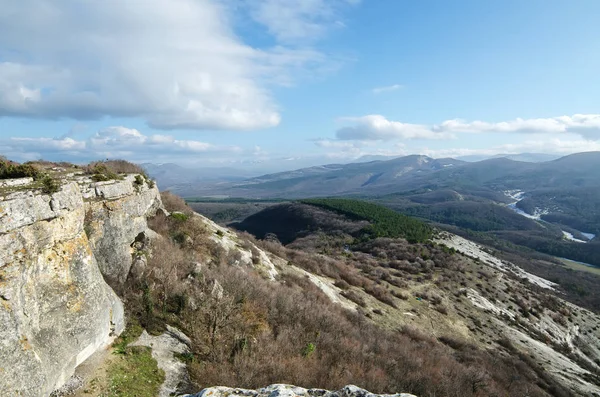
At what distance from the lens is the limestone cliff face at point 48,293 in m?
8.30

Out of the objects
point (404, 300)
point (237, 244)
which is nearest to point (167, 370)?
point (237, 244)

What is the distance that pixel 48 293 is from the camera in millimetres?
9906

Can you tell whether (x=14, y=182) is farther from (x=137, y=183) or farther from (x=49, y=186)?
(x=137, y=183)

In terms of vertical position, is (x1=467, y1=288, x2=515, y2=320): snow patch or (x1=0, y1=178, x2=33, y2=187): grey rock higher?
(x1=0, y1=178, x2=33, y2=187): grey rock

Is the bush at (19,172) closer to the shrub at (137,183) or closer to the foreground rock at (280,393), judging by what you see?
the shrub at (137,183)

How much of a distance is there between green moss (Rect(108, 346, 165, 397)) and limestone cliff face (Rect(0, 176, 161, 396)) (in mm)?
1000

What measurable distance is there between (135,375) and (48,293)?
4070 mm

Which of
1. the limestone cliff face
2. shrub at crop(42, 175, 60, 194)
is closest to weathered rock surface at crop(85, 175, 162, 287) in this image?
the limestone cliff face

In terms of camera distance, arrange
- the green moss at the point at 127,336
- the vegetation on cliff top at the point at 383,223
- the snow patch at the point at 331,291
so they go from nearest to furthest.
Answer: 1. the green moss at the point at 127,336
2. the snow patch at the point at 331,291
3. the vegetation on cliff top at the point at 383,223

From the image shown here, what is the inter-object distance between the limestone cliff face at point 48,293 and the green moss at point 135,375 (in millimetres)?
1000

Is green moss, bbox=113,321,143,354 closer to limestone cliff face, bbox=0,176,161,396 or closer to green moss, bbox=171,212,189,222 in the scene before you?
limestone cliff face, bbox=0,176,161,396

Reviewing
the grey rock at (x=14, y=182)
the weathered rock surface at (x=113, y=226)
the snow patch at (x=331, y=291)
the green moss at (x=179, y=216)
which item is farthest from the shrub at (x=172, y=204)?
the grey rock at (x=14, y=182)

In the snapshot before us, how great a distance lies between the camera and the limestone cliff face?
8297 mm

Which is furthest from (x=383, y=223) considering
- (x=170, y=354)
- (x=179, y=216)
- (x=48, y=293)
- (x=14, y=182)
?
(x=14, y=182)
